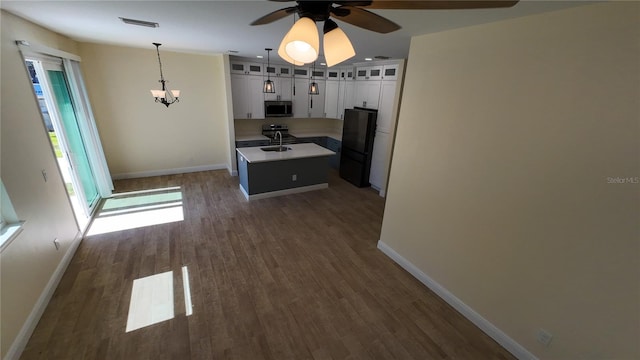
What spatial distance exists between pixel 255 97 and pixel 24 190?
412cm

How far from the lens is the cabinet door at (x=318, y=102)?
20.3 feet

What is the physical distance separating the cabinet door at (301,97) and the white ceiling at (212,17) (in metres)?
2.89

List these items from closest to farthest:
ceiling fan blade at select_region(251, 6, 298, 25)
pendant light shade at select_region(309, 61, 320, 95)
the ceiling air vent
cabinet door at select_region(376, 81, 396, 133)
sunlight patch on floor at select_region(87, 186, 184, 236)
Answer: ceiling fan blade at select_region(251, 6, 298, 25), the ceiling air vent, sunlight patch on floor at select_region(87, 186, 184, 236), pendant light shade at select_region(309, 61, 320, 95), cabinet door at select_region(376, 81, 396, 133)

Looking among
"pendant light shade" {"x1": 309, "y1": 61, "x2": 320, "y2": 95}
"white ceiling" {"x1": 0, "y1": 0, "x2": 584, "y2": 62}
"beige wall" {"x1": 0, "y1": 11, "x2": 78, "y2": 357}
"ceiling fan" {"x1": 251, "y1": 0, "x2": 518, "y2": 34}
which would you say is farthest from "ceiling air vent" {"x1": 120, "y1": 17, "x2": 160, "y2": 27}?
"pendant light shade" {"x1": 309, "y1": 61, "x2": 320, "y2": 95}

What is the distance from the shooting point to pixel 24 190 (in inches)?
84.5

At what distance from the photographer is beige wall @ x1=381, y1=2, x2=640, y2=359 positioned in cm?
143

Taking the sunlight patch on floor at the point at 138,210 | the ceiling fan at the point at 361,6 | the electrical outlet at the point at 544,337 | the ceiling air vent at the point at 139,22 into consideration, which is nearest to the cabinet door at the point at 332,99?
the sunlight patch on floor at the point at 138,210

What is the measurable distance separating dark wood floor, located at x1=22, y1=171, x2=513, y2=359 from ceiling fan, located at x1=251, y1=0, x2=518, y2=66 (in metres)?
2.12

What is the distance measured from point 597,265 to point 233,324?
2676 millimetres

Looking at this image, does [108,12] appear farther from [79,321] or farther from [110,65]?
[110,65]

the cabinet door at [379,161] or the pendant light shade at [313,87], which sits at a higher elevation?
the pendant light shade at [313,87]

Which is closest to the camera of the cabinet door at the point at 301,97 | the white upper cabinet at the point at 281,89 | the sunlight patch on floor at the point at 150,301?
the sunlight patch on floor at the point at 150,301

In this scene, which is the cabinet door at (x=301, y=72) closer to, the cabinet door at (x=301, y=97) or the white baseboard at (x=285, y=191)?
the cabinet door at (x=301, y=97)

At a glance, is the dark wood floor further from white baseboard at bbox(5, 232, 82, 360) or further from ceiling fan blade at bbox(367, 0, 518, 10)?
ceiling fan blade at bbox(367, 0, 518, 10)
